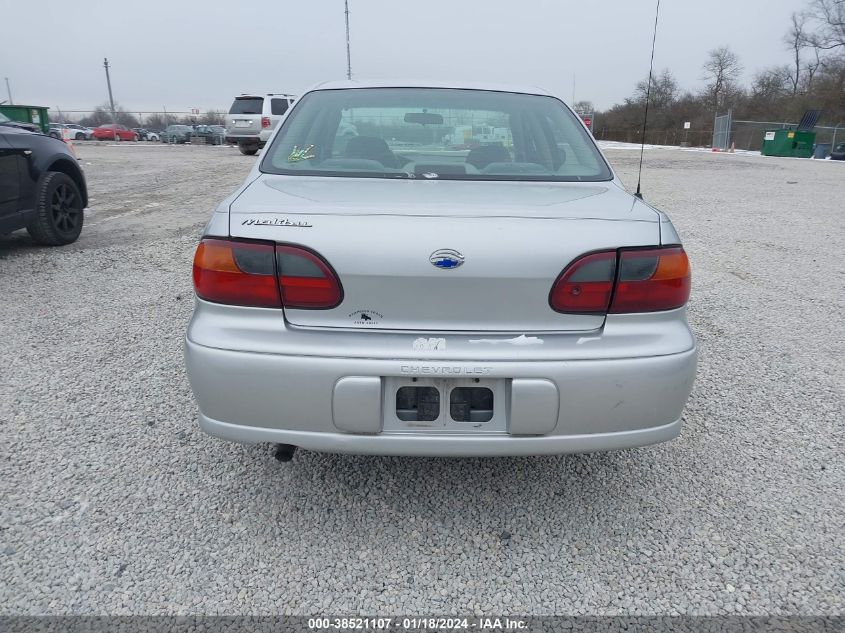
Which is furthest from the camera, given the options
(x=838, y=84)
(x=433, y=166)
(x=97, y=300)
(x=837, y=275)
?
(x=838, y=84)

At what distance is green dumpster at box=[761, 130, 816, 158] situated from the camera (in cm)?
2558

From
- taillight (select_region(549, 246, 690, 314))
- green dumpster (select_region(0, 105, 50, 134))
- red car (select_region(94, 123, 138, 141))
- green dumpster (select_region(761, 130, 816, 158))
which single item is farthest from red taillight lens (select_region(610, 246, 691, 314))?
red car (select_region(94, 123, 138, 141))

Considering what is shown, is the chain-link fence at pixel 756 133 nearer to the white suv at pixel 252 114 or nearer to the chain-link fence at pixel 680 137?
the chain-link fence at pixel 680 137

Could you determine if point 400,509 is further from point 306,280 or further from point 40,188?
point 40,188

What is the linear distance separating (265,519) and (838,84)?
133 ft

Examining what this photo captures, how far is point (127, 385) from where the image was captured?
3.33m

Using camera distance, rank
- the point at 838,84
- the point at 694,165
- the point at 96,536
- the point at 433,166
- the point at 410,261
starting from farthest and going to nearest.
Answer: the point at 838,84, the point at 694,165, the point at 433,166, the point at 96,536, the point at 410,261

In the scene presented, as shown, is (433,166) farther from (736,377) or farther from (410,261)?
(736,377)

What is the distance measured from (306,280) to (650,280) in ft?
3.53

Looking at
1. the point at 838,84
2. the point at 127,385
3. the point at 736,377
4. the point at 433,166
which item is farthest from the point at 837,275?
the point at 838,84

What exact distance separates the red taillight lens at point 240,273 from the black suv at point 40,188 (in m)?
4.69

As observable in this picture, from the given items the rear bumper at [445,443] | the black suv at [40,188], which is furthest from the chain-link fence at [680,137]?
the rear bumper at [445,443]

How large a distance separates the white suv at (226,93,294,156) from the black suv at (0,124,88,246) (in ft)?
47.0

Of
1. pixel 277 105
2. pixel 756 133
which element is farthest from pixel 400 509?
pixel 756 133
